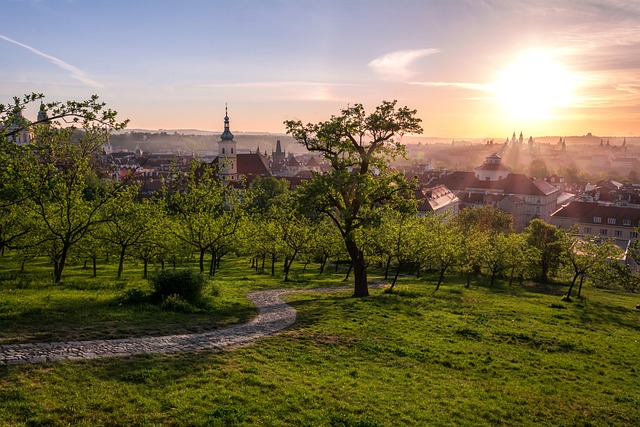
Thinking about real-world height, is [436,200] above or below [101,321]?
above

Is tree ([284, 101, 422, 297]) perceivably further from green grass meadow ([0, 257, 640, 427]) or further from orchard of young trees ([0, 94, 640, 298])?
green grass meadow ([0, 257, 640, 427])

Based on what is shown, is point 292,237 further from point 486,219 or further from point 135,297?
point 486,219

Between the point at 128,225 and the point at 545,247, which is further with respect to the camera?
the point at 545,247

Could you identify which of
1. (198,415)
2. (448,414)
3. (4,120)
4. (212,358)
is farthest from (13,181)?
(448,414)

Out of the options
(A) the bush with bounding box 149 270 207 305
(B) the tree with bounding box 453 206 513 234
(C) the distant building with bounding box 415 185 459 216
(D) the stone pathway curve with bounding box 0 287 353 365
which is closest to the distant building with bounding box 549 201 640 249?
(C) the distant building with bounding box 415 185 459 216

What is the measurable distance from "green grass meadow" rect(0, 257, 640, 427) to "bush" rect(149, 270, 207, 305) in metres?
0.98

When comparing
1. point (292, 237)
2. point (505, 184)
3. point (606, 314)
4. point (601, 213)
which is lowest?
point (606, 314)

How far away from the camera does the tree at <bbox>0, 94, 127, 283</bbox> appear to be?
19.2 m

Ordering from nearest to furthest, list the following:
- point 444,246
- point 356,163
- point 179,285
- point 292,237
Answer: point 179,285 < point 356,163 < point 444,246 < point 292,237

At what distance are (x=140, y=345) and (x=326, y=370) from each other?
6.64m

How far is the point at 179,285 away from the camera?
2383 centimetres

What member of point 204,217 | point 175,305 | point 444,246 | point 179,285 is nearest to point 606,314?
point 444,246

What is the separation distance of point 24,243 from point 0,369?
2189 cm

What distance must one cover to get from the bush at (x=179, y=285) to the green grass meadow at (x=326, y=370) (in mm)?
980
